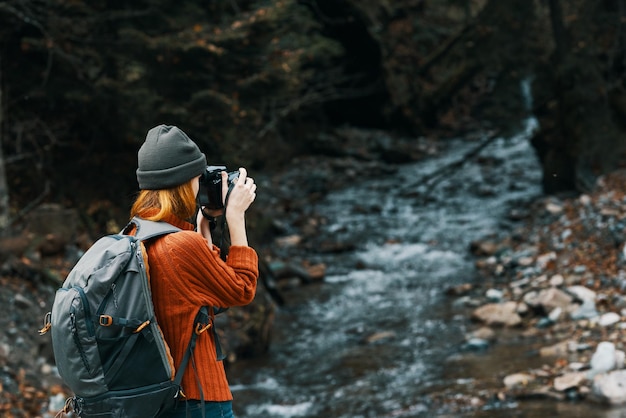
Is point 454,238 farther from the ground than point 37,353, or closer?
closer

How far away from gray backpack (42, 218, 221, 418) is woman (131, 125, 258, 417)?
10 centimetres

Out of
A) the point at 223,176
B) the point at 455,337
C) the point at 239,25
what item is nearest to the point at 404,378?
the point at 455,337

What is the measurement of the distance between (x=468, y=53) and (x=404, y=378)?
25.1 feet

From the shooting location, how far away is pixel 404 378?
7684 millimetres

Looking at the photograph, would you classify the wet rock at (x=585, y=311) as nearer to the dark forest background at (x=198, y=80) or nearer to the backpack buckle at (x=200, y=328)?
the dark forest background at (x=198, y=80)

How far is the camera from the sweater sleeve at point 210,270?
2.59 m

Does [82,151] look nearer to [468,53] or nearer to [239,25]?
[239,25]

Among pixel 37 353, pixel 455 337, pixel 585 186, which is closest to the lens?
pixel 37 353

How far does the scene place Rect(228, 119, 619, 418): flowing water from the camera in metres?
7.24

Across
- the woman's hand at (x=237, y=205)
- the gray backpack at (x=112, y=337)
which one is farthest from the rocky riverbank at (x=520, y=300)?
the woman's hand at (x=237, y=205)

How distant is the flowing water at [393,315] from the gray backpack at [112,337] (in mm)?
4206

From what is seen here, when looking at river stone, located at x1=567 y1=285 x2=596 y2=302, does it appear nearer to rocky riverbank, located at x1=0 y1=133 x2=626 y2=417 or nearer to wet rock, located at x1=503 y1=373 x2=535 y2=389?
rocky riverbank, located at x1=0 y1=133 x2=626 y2=417

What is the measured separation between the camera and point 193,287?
2.64 meters

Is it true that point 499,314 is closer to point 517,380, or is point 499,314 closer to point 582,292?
point 582,292
